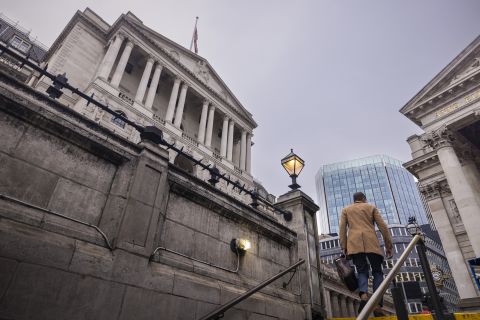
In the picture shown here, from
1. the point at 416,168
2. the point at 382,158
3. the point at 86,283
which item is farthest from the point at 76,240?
the point at 382,158

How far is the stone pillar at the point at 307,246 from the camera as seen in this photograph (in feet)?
24.3

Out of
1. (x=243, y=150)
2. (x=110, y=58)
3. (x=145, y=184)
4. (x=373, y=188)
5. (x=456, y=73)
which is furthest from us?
(x=373, y=188)

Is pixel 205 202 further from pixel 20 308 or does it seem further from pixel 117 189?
pixel 20 308

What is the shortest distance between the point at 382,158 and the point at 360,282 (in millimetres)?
163653

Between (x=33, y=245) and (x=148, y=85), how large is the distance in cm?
3055

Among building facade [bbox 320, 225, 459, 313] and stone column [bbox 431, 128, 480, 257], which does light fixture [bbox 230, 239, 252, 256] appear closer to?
stone column [bbox 431, 128, 480, 257]

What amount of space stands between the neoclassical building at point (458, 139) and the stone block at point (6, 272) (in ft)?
67.4

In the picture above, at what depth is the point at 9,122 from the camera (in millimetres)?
4324

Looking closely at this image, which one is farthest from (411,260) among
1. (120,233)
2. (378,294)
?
(120,233)

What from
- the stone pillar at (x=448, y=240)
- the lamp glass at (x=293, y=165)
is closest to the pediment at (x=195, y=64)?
the stone pillar at (x=448, y=240)

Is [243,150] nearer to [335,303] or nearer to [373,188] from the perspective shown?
[335,303]

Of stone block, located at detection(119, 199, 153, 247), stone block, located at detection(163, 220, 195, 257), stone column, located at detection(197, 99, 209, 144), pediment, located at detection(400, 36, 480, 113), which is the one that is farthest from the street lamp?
stone column, located at detection(197, 99, 209, 144)

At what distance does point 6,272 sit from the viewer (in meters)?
3.33

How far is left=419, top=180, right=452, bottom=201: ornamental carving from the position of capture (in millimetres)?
25547
